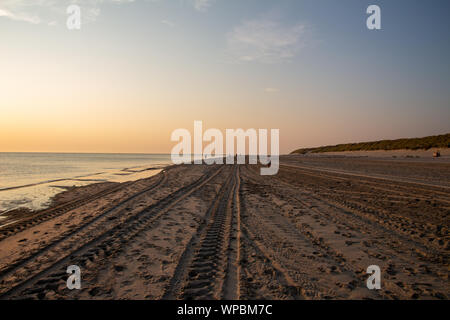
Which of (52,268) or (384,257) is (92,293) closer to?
(52,268)

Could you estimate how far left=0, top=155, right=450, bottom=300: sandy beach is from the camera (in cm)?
325

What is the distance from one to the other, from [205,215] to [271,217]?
2.12 m

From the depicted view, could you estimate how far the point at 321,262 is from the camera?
4.06 m

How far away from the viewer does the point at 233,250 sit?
459 cm

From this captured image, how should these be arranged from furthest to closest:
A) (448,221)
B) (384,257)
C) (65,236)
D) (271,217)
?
(271,217) < (448,221) < (65,236) < (384,257)

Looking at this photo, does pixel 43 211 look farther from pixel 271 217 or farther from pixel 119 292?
pixel 271 217

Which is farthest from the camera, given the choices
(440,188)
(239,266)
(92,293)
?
(440,188)

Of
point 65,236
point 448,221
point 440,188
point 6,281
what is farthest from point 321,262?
point 440,188

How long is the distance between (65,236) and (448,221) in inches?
392

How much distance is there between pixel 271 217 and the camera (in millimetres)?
7043

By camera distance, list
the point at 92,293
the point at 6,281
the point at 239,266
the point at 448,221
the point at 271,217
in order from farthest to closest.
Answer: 1. the point at 271,217
2. the point at 448,221
3. the point at 239,266
4. the point at 6,281
5. the point at 92,293

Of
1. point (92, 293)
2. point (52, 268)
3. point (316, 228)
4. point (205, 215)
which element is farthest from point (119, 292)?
point (316, 228)

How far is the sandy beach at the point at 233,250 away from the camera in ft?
10.7

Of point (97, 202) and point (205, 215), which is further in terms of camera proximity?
point (97, 202)
